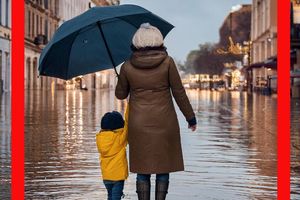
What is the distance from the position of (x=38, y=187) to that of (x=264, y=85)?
71.3 meters

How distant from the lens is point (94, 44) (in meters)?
7.28

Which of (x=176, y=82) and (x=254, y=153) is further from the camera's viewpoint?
(x=254, y=153)

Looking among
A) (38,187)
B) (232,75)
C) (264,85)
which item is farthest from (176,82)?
(232,75)

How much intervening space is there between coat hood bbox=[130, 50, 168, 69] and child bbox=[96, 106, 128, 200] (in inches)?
21.6

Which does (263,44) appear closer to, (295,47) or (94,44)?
(295,47)

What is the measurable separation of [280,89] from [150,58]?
1.66 m

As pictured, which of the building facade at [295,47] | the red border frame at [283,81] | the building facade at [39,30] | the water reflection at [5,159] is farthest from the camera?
the building facade at [39,30]

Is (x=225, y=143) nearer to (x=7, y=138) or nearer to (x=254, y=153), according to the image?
(x=254, y=153)

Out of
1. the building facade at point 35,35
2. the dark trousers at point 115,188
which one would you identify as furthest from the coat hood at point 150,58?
the building facade at point 35,35

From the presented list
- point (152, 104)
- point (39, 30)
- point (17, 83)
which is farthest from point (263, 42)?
point (17, 83)

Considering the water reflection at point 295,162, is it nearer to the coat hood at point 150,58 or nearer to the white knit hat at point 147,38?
the coat hood at point 150,58

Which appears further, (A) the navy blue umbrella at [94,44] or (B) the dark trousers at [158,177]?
(A) the navy blue umbrella at [94,44]

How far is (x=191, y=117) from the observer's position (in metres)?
6.58

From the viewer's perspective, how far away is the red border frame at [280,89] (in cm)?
495
